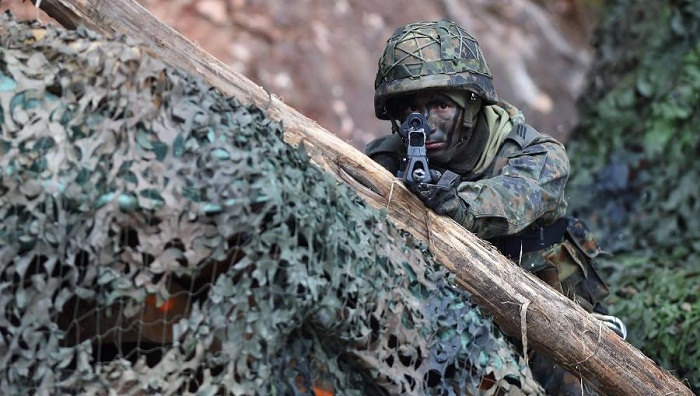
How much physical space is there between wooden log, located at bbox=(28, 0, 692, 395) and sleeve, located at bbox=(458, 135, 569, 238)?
0.26m

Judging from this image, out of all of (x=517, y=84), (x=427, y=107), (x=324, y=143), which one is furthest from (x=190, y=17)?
(x=324, y=143)

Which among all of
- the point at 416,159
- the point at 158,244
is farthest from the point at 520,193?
the point at 158,244

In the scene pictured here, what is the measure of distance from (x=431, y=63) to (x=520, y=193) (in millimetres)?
761

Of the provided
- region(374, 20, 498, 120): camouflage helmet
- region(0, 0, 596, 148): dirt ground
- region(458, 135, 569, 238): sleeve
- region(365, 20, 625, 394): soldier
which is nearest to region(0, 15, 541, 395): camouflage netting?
region(458, 135, 569, 238): sleeve

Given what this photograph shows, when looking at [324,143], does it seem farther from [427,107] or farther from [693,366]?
[693,366]

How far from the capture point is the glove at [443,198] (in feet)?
15.7

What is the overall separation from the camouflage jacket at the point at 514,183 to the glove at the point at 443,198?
0.08m

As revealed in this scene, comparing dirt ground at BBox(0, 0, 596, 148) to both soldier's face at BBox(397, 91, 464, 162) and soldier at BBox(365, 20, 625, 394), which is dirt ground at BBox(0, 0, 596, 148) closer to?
soldier at BBox(365, 20, 625, 394)

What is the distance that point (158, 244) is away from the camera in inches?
151

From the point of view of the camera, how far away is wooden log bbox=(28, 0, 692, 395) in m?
4.56

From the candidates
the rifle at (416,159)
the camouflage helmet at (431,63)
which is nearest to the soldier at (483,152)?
the camouflage helmet at (431,63)

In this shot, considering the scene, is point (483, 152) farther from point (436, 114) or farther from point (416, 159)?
point (416, 159)

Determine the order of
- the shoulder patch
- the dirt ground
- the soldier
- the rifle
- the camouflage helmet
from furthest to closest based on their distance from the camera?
the dirt ground
the shoulder patch
the camouflage helmet
the soldier
the rifle

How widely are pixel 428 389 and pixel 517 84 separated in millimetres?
8441
